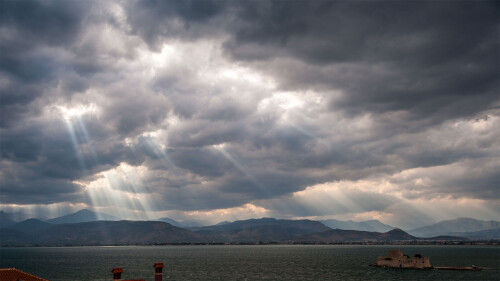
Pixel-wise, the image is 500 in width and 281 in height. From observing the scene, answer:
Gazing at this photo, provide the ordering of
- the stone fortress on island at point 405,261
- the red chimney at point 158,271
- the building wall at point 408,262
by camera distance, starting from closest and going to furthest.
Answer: the red chimney at point 158,271
the building wall at point 408,262
the stone fortress on island at point 405,261

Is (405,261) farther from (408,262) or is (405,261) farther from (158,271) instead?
(158,271)

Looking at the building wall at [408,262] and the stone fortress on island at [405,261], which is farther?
the stone fortress on island at [405,261]

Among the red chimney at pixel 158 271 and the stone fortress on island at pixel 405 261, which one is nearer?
the red chimney at pixel 158 271

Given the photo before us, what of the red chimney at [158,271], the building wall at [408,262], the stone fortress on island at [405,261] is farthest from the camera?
the stone fortress on island at [405,261]

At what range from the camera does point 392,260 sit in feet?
563

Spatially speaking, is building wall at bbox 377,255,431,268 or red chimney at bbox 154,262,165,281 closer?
red chimney at bbox 154,262,165,281

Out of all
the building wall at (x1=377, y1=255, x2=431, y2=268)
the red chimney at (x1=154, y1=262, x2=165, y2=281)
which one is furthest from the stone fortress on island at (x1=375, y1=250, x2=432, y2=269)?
the red chimney at (x1=154, y1=262, x2=165, y2=281)

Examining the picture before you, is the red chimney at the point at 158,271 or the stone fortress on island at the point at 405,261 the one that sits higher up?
the red chimney at the point at 158,271

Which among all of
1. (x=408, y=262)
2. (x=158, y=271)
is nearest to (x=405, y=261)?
(x=408, y=262)

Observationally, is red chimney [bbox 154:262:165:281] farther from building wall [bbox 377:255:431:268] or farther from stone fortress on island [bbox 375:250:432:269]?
building wall [bbox 377:255:431:268]

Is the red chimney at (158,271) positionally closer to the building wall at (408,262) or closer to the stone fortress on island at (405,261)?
the stone fortress on island at (405,261)

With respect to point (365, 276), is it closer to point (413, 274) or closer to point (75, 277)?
point (413, 274)

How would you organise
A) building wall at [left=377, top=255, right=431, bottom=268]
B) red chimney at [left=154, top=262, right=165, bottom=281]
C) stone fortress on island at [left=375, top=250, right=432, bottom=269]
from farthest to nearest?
stone fortress on island at [left=375, top=250, right=432, bottom=269] → building wall at [left=377, top=255, right=431, bottom=268] → red chimney at [left=154, top=262, right=165, bottom=281]

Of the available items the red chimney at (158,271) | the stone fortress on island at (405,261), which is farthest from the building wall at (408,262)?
the red chimney at (158,271)
